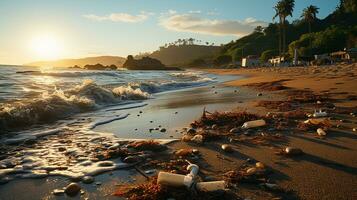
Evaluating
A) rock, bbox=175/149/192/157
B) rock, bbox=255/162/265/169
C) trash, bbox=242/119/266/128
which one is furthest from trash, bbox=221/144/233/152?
trash, bbox=242/119/266/128

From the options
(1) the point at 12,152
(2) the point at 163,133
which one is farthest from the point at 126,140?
(1) the point at 12,152

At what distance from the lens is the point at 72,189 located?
3977 millimetres

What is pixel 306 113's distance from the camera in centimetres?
812

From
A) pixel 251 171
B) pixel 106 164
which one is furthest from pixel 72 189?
pixel 251 171

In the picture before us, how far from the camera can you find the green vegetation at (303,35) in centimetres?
7950

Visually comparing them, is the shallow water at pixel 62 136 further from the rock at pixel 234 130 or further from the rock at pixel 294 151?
the rock at pixel 294 151

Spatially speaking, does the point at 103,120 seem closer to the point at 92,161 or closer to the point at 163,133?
the point at 163,133

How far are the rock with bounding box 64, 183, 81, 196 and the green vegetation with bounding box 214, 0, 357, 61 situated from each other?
75.7 meters

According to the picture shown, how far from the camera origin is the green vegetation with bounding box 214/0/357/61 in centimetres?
7950

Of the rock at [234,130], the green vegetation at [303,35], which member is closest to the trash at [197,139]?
the rock at [234,130]

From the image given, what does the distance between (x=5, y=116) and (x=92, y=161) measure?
4.95 metres

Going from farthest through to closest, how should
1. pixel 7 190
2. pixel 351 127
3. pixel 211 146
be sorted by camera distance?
pixel 351 127, pixel 211 146, pixel 7 190

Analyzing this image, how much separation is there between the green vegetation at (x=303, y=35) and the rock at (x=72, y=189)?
75683 millimetres

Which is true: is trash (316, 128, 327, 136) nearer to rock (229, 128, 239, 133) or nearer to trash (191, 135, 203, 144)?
rock (229, 128, 239, 133)
